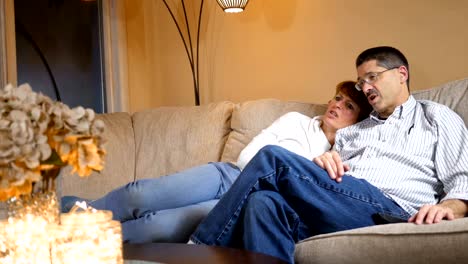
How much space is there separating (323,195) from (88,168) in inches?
40.3

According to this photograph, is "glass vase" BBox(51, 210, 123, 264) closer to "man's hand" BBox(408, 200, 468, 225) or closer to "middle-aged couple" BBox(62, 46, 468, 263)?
"middle-aged couple" BBox(62, 46, 468, 263)

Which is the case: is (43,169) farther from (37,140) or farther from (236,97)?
(236,97)

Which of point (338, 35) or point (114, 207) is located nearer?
point (114, 207)

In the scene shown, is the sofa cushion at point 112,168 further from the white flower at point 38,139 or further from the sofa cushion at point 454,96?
the white flower at point 38,139

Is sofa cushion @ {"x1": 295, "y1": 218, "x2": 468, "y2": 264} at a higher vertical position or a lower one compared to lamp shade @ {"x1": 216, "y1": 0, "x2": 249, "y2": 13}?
lower

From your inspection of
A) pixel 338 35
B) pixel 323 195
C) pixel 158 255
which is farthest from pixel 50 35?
pixel 158 255

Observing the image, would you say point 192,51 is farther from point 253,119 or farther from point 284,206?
point 284,206

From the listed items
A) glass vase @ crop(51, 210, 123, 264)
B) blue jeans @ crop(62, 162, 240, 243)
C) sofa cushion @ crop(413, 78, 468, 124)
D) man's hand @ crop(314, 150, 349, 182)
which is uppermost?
sofa cushion @ crop(413, 78, 468, 124)

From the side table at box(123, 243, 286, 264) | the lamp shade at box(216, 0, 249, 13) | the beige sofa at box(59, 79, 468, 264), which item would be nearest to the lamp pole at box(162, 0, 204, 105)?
the lamp shade at box(216, 0, 249, 13)

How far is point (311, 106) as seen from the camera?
292 cm

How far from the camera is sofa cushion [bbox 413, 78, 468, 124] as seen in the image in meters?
2.33

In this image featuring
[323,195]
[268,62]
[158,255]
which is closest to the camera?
[158,255]

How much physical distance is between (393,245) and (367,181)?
0.52m

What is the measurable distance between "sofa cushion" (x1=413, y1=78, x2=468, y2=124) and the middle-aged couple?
102 mm
